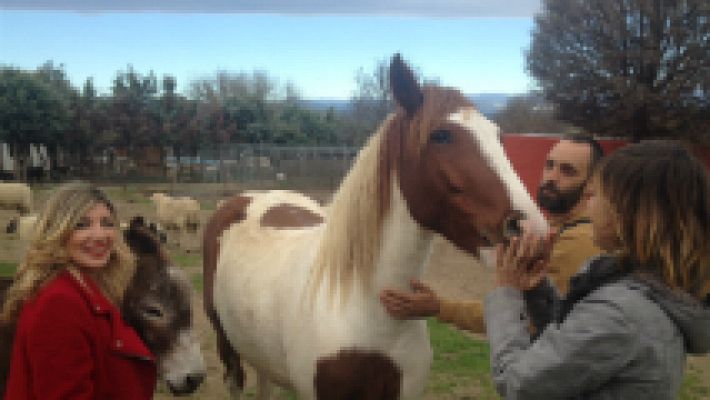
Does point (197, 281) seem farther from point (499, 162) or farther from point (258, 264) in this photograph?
point (499, 162)

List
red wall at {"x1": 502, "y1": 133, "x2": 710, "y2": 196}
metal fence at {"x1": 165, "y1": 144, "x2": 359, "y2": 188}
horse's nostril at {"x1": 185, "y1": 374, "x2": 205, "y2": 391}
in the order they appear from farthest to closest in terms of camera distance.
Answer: metal fence at {"x1": 165, "y1": 144, "x2": 359, "y2": 188} → red wall at {"x1": 502, "y1": 133, "x2": 710, "y2": 196} → horse's nostril at {"x1": 185, "y1": 374, "x2": 205, "y2": 391}

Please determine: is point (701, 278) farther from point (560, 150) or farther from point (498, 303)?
point (560, 150)

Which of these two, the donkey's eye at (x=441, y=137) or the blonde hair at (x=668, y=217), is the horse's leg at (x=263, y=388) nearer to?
the donkey's eye at (x=441, y=137)

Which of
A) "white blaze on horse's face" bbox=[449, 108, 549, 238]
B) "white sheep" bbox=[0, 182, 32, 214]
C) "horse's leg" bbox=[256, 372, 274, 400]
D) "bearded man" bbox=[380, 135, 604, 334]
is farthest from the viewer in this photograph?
"white sheep" bbox=[0, 182, 32, 214]

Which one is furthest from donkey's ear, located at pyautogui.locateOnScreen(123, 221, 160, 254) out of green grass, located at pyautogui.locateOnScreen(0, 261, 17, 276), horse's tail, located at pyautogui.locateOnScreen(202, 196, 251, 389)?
green grass, located at pyautogui.locateOnScreen(0, 261, 17, 276)

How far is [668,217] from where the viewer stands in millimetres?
1050

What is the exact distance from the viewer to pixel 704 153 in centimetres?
1150

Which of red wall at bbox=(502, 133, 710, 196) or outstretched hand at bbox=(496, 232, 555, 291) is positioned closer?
outstretched hand at bbox=(496, 232, 555, 291)

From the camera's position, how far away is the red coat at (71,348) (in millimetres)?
1467

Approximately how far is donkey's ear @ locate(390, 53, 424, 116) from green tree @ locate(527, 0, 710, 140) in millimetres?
10285

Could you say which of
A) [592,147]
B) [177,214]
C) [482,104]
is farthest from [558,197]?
[177,214]

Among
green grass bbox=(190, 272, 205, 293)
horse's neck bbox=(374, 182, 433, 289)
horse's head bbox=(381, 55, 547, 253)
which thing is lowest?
green grass bbox=(190, 272, 205, 293)

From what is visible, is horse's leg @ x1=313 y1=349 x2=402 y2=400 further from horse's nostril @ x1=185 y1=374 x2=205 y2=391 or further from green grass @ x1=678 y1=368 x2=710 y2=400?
green grass @ x1=678 y1=368 x2=710 y2=400

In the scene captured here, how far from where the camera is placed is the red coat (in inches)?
57.7
